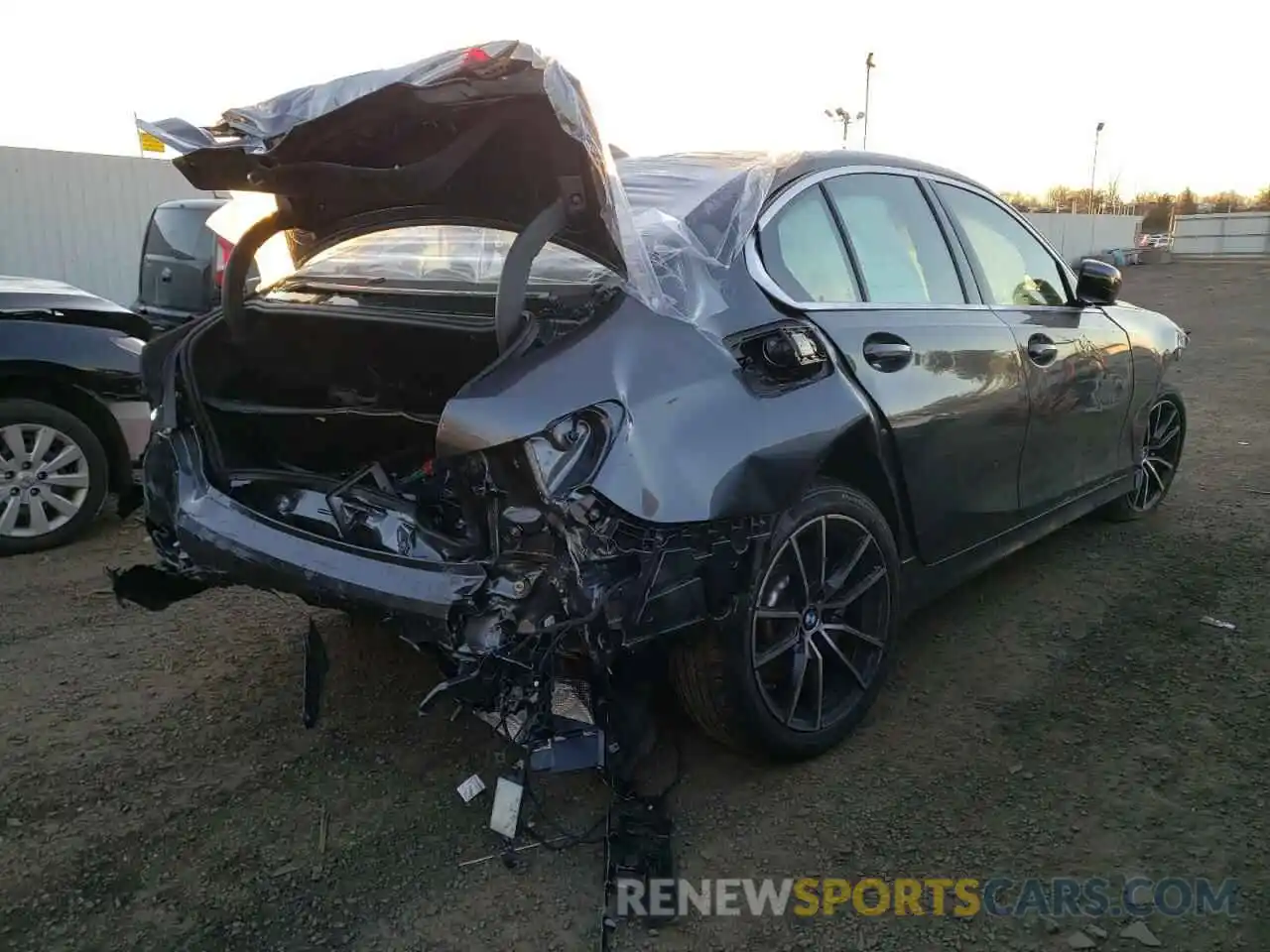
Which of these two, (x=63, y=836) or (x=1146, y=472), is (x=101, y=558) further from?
(x=1146, y=472)

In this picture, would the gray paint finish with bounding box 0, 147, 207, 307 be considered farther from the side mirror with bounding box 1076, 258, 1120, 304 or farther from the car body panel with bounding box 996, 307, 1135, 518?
the car body panel with bounding box 996, 307, 1135, 518

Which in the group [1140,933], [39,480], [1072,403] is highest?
[1072,403]

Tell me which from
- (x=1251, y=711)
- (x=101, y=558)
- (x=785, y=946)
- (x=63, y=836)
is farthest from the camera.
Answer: (x=101, y=558)

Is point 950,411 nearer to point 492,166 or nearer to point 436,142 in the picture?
point 492,166

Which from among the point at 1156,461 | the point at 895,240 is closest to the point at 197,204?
the point at 895,240

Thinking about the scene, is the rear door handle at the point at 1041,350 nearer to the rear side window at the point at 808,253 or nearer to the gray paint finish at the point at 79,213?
the rear side window at the point at 808,253

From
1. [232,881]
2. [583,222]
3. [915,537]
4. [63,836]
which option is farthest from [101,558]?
[915,537]

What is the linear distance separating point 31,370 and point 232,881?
3411 mm

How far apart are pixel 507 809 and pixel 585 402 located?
42.9 inches

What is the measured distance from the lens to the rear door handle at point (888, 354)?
9.78 feet

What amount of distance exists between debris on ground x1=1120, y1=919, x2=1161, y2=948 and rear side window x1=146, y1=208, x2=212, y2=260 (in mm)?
7463

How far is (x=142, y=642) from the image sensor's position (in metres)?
3.78

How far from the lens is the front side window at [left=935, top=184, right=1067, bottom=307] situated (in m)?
3.77

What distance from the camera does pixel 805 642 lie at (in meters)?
2.84
